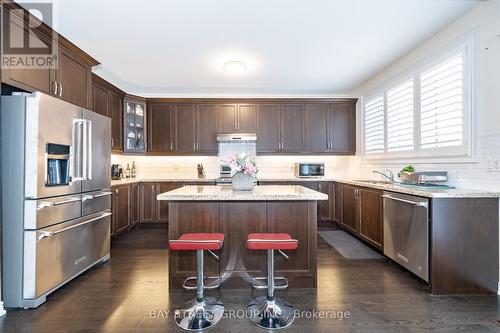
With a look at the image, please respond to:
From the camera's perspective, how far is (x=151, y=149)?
5168mm

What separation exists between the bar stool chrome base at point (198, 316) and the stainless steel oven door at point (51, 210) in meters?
1.35

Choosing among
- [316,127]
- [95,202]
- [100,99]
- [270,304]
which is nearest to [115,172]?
[100,99]

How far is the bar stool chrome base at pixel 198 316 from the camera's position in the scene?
6.25 ft

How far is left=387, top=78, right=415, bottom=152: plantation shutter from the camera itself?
3438 mm

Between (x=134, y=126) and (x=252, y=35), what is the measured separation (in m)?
3.11

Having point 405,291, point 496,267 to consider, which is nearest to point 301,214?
point 405,291

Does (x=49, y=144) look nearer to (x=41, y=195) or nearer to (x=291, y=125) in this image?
(x=41, y=195)

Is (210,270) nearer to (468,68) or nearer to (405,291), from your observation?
(405,291)

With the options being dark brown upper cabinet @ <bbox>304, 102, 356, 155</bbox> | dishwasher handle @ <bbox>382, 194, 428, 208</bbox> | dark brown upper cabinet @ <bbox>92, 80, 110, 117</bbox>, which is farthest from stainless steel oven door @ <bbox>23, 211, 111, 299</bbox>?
dark brown upper cabinet @ <bbox>304, 102, 356, 155</bbox>

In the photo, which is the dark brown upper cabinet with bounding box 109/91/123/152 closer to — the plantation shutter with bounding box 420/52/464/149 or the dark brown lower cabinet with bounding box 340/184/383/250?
the dark brown lower cabinet with bounding box 340/184/383/250

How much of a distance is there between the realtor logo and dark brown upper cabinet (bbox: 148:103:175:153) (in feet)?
8.14

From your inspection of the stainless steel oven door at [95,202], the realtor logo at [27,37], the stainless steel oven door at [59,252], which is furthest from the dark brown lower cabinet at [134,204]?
the realtor logo at [27,37]

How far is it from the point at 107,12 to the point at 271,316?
304cm

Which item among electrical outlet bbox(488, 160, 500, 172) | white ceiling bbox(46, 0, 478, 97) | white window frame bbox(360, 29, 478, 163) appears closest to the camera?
electrical outlet bbox(488, 160, 500, 172)
